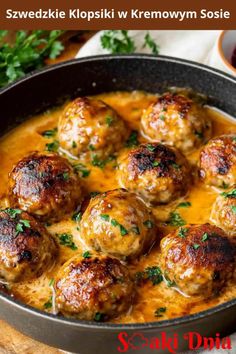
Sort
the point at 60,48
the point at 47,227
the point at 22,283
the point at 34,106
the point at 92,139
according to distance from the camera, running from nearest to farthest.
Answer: the point at 22,283 < the point at 47,227 < the point at 92,139 < the point at 34,106 < the point at 60,48

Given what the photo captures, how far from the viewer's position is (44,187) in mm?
4383

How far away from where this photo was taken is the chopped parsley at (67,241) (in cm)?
432

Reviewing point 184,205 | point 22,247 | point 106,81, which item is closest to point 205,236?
point 184,205

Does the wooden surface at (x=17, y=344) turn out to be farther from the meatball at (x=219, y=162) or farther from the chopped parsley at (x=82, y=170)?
the meatball at (x=219, y=162)

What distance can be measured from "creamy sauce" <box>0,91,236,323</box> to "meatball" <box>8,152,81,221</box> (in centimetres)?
12

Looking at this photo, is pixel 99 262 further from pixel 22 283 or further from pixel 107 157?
pixel 107 157

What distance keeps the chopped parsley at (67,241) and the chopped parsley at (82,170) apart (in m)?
0.55

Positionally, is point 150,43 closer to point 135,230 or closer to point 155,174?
point 155,174

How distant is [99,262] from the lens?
392 centimetres

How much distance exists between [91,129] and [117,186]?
0.45m

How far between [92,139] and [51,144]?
38 cm

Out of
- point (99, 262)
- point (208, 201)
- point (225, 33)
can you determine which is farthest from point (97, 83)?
point (99, 262)

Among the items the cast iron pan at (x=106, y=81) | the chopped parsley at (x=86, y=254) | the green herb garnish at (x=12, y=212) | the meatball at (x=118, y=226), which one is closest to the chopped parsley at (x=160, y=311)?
the meatball at (x=118, y=226)

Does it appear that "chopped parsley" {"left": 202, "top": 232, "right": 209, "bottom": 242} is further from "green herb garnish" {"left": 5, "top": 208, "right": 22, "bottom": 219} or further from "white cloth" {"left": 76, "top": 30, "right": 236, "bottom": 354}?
"white cloth" {"left": 76, "top": 30, "right": 236, "bottom": 354}
